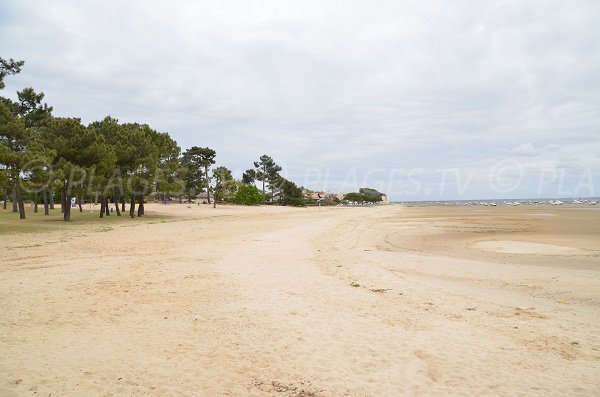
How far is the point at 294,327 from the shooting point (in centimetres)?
702

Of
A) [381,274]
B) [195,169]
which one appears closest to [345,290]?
[381,274]

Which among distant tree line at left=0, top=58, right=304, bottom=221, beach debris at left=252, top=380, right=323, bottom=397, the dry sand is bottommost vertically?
beach debris at left=252, top=380, right=323, bottom=397

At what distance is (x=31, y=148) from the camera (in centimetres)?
2516

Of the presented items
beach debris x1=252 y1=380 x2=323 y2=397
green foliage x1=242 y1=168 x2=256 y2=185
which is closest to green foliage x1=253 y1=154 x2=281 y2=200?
green foliage x1=242 y1=168 x2=256 y2=185

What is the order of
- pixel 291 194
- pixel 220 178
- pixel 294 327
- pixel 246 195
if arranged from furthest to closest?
1. pixel 291 194
2. pixel 246 195
3. pixel 220 178
4. pixel 294 327

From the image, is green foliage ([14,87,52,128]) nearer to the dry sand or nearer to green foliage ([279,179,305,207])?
the dry sand

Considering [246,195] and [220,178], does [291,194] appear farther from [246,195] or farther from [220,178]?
[220,178]

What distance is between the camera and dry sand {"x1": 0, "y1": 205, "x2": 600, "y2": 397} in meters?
5.01

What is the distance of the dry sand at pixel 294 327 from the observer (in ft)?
16.4

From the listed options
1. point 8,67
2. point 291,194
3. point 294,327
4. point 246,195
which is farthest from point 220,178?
point 294,327

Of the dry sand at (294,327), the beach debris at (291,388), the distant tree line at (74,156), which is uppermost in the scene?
the distant tree line at (74,156)

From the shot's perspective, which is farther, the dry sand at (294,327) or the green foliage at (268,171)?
the green foliage at (268,171)

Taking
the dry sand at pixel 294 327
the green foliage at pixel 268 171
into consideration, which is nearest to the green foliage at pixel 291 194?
the green foliage at pixel 268 171

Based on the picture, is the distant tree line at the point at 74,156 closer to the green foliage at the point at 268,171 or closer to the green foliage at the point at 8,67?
the green foliage at the point at 8,67
